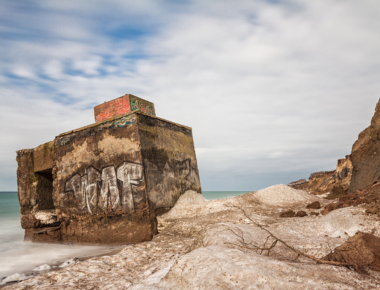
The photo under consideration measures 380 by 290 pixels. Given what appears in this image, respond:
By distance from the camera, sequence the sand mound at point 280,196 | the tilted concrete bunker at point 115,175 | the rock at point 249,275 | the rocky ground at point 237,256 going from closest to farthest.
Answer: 1. the rock at point 249,275
2. the rocky ground at point 237,256
3. the tilted concrete bunker at point 115,175
4. the sand mound at point 280,196

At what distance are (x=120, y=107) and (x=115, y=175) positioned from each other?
198 centimetres

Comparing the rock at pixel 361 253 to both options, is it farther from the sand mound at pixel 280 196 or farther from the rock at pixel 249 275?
the sand mound at pixel 280 196

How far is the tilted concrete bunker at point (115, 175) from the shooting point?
539cm

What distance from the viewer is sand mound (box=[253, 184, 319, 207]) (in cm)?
593

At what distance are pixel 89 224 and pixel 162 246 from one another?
258cm

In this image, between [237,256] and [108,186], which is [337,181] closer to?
[108,186]

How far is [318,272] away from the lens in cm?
197

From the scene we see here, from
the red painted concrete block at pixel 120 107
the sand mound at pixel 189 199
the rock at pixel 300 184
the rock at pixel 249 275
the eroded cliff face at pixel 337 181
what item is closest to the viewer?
the rock at pixel 249 275

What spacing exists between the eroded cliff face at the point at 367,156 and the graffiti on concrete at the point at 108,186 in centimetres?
532

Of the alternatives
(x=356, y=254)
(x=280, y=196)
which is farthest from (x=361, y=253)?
→ (x=280, y=196)

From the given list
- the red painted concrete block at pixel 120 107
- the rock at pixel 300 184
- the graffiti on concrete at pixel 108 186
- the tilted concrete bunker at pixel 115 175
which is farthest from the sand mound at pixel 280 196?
the rock at pixel 300 184

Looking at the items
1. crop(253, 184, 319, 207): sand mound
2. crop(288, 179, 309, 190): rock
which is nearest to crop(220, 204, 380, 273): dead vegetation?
crop(253, 184, 319, 207): sand mound

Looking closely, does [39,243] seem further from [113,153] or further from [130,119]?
[130,119]

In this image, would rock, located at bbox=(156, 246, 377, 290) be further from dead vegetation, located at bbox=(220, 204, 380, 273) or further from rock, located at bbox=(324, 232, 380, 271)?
rock, located at bbox=(324, 232, 380, 271)
